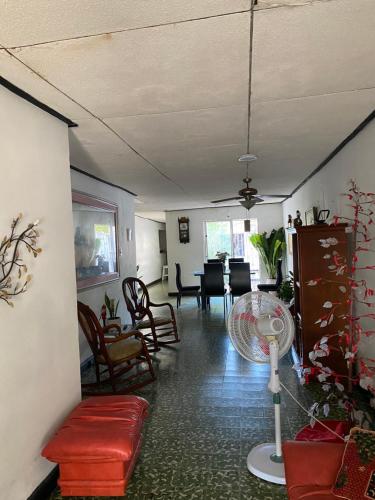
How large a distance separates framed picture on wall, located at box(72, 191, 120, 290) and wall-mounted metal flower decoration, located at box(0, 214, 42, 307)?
1.82 metres

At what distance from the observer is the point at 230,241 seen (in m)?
8.95

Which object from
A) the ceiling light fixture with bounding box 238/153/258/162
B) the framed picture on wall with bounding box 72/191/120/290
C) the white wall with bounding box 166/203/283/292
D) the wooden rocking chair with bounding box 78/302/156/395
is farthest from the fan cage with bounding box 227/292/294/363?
the white wall with bounding box 166/203/283/292

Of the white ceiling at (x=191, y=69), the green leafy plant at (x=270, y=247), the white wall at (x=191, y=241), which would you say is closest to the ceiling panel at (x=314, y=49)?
the white ceiling at (x=191, y=69)

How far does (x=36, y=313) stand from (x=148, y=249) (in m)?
9.34

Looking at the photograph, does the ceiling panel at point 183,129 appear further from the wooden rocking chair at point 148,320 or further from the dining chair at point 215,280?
the dining chair at point 215,280

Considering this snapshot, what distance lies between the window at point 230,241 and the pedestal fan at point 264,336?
678cm

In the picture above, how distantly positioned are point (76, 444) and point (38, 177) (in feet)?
4.92

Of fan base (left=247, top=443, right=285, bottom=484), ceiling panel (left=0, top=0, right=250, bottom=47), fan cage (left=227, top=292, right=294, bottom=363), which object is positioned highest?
ceiling panel (left=0, top=0, right=250, bottom=47)

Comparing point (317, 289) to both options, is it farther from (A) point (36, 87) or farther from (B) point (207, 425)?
(A) point (36, 87)

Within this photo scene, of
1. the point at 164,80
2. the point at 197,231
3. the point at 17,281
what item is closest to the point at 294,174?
the point at 164,80

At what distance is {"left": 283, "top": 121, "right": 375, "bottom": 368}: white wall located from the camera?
266 cm

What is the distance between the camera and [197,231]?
29.6 feet

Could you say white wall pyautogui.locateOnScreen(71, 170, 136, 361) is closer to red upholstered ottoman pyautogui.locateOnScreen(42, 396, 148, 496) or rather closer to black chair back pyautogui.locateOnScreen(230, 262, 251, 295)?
black chair back pyautogui.locateOnScreen(230, 262, 251, 295)

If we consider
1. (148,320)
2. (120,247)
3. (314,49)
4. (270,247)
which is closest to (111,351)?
(148,320)
